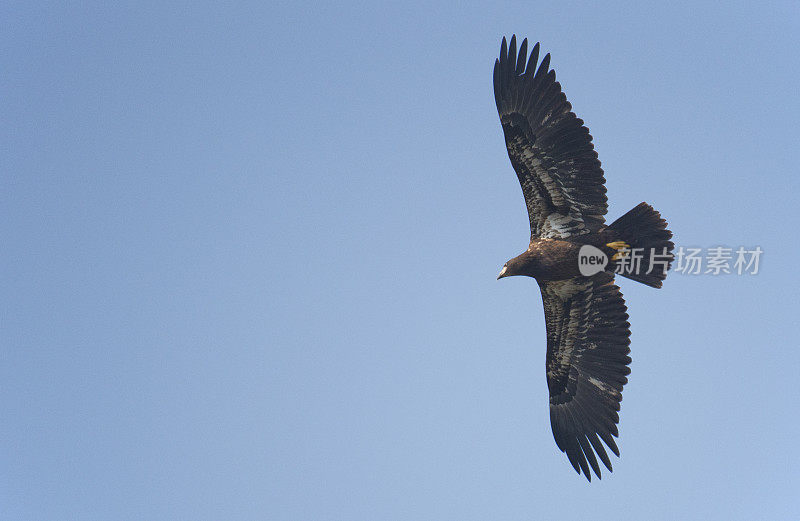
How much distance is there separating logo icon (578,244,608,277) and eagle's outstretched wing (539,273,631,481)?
17 centimetres

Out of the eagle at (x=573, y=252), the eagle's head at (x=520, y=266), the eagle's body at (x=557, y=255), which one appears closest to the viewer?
the eagle at (x=573, y=252)

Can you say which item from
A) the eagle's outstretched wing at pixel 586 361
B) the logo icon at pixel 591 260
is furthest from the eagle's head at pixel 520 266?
the logo icon at pixel 591 260

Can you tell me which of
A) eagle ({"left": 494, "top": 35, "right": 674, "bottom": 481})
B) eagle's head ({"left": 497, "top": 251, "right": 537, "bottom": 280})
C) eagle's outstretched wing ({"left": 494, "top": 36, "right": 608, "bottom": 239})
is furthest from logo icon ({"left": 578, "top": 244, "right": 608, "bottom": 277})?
eagle's head ({"left": 497, "top": 251, "right": 537, "bottom": 280})

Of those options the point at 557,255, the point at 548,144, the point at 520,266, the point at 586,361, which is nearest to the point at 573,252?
the point at 557,255

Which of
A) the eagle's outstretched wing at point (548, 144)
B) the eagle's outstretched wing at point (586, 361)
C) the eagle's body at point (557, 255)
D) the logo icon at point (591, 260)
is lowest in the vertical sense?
the eagle's outstretched wing at point (586, 361)

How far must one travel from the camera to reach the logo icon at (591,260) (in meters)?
11.1

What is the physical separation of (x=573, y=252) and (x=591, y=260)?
257 mm

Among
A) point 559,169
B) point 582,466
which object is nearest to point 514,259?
point 559,169

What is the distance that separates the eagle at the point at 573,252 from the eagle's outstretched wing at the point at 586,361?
0.05 ft

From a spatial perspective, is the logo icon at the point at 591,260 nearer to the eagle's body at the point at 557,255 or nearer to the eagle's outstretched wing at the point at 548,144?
the eagle's body at the point at 557,255

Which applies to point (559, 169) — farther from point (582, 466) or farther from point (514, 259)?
point (582, 466)

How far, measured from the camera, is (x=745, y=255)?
12430 millimetres

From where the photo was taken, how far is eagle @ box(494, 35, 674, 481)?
10859mm

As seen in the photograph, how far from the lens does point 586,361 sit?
39.4 feet
